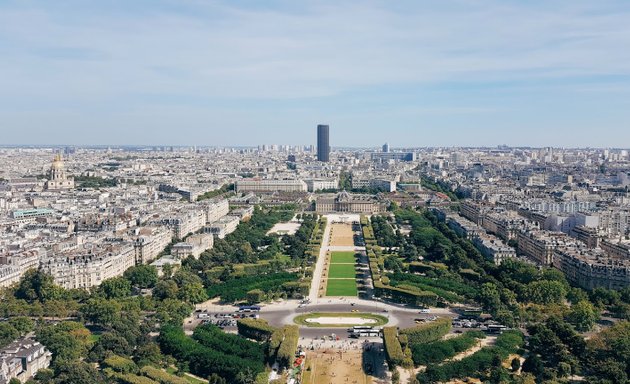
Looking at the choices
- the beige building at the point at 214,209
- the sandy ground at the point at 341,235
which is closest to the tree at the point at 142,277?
the sandy ground at the point at 341,235

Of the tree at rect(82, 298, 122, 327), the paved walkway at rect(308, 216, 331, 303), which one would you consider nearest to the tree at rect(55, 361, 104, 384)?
the tree at rect(82, 298, 122, 327)

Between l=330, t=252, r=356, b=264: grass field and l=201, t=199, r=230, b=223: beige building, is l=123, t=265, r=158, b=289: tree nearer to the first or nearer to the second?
l=330, t=252, r=356, b=264: grass field

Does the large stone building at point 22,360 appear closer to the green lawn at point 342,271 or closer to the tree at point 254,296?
the tree at point 254,296

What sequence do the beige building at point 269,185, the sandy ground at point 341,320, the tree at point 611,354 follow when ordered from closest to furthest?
the tree at point 611,354 < the sandy ground at point 341,320 < the beige building at point 269,185

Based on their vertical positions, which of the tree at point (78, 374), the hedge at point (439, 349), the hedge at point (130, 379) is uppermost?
the tree at point (78, 374)

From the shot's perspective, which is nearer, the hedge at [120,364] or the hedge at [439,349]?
the hedge at [120,364]

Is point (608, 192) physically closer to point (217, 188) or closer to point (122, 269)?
point (217, 188)
